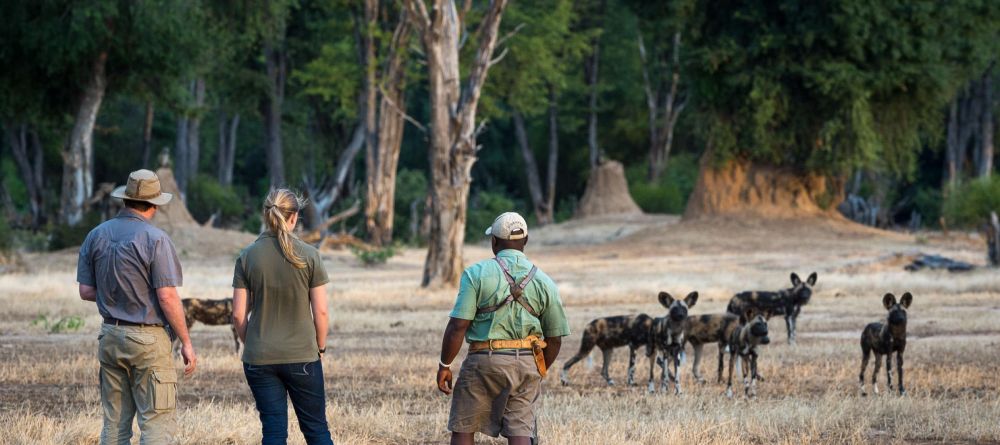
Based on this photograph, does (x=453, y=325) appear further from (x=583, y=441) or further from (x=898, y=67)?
(x=898, y=67)

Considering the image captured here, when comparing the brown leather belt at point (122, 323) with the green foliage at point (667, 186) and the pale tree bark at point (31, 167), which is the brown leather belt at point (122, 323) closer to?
the green foliage at point (667, 186)

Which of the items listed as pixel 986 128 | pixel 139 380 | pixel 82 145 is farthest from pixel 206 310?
pixel 986 128

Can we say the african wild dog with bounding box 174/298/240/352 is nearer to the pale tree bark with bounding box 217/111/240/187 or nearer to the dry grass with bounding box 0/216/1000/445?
the dry grass with bounding box 0/216/1000/445

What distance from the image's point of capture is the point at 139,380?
27.3 feet

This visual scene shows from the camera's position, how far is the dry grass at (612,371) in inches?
427

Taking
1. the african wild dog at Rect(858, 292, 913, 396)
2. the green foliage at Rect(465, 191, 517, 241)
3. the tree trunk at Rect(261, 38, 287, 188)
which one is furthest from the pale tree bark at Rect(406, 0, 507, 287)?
the green foliage at Rect(465, 191, 517, 241)

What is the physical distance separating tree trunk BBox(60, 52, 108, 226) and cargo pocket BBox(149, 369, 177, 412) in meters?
33.5

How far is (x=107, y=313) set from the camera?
8.31 m

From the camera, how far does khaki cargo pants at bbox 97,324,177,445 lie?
8258 millimetres

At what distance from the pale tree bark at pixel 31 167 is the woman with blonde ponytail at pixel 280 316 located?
2059 inches

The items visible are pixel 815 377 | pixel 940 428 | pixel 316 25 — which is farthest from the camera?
pixel 316 25

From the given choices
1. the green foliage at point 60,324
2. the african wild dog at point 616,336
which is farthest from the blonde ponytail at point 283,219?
the green foliage at point 60,324

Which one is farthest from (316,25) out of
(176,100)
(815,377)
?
(815,377)

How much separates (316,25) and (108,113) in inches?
606
